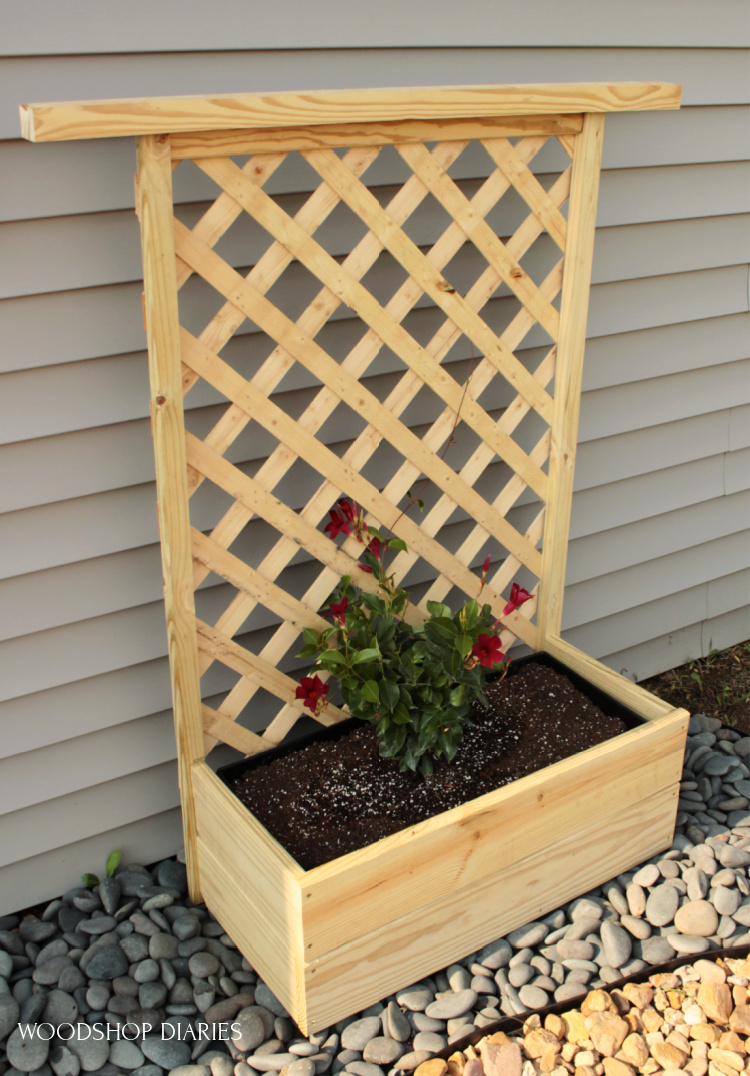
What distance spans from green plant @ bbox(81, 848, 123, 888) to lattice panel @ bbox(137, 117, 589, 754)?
413 millimetres

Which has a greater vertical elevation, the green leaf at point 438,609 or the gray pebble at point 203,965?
the green leaf at point 438,609

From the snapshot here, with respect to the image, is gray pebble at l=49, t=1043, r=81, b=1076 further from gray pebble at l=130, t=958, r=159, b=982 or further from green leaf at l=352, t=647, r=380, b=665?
green leaf at l=352, t=647, r=380, b=665

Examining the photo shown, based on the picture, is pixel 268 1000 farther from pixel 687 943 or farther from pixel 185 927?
pixel 687 943

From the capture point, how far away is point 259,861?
1653 mm

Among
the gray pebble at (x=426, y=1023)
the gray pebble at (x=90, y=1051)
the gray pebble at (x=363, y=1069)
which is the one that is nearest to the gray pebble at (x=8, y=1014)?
the gray pebble at (x=90, y=1051)

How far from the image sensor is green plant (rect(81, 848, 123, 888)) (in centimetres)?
204

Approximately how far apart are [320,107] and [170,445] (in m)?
0.62

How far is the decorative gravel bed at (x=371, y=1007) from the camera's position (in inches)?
64.9

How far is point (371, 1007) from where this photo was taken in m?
1.73

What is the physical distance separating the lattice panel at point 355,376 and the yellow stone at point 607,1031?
808mm

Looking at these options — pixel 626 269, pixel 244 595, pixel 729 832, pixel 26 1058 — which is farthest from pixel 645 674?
pixel 26 1058

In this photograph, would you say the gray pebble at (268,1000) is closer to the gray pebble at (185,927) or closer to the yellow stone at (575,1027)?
the gray pebble at (185,927)

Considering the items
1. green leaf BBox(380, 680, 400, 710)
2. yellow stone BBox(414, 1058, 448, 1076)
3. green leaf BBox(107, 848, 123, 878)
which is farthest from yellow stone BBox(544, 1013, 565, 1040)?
green leaf BBox(107, 848, 123, 878)

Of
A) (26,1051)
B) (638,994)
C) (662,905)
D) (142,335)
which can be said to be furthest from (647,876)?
(142,335)
